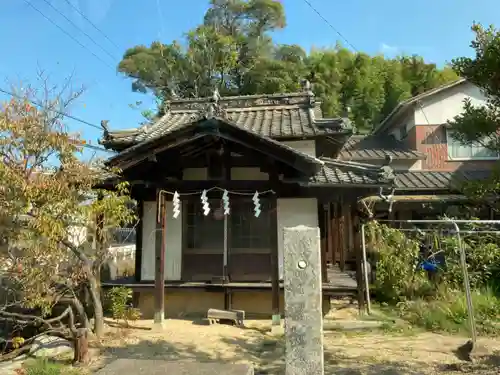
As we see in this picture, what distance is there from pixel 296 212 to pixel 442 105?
14.3 metres

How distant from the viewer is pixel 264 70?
97.1ft

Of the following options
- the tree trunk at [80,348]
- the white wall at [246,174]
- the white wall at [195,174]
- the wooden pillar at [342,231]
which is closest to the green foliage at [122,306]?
the tree trunk at [80,348]

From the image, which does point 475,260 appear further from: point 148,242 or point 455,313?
point 148,242

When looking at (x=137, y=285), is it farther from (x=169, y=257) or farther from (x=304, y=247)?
(x=304, y=247)

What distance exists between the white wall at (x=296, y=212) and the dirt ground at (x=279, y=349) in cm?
240

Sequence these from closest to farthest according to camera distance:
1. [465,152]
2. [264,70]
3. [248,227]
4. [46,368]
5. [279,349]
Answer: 1. [46,368]
2. [279,349]
3. [248,227]
4. [465,152]
5. [264,70]

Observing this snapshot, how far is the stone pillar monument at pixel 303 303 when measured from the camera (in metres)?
4.64

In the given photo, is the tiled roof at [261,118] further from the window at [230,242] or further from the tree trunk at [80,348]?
the tree trunk at [80,348]

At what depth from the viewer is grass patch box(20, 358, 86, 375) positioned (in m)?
6.27

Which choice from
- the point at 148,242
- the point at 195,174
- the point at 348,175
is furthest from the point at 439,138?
the point at 148,242

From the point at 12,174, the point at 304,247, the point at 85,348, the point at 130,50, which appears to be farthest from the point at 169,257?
the point at 130,50

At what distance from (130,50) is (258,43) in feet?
35.0

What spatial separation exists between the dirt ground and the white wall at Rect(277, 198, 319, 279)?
7.86 ft

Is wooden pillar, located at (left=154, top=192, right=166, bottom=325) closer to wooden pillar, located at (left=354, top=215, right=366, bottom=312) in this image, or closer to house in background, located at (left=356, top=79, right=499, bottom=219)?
wooden pillar, located at (left=354, top=215, right=366, bottom=312)
